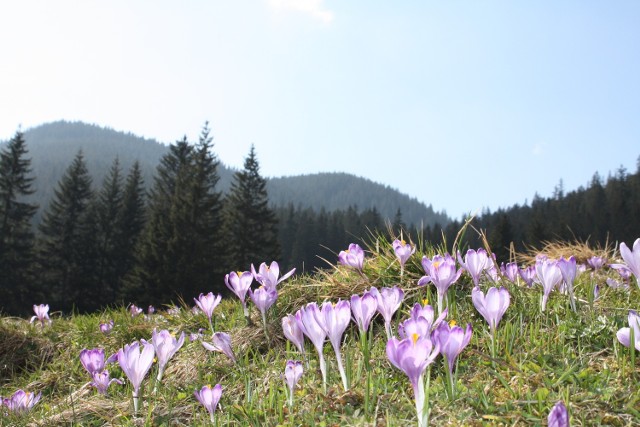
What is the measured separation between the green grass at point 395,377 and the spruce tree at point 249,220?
36453 mm

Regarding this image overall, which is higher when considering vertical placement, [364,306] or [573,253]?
[573,253]

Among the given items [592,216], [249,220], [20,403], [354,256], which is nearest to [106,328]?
[20,403]

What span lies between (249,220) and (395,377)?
130 ft

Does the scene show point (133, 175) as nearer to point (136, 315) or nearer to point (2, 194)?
point (2, 194)

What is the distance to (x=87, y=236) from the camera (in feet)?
140

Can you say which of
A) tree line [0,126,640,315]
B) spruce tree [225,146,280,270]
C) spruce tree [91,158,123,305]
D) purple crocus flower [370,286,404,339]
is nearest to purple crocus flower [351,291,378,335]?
purple crocus flower [370,286,404,339]

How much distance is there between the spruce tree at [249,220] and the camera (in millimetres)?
40000

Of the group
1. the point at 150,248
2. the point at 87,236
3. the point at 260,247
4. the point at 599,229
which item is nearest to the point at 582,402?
the point at 150,248

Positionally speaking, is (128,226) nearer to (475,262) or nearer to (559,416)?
(475,262)

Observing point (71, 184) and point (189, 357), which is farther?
point (71, 184)

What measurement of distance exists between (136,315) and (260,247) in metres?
35.5

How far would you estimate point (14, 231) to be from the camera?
37031 mm

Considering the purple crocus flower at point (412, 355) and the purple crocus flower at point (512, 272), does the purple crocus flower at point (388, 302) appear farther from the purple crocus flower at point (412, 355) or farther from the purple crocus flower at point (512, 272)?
the purple crocus flower at point (512, 272)

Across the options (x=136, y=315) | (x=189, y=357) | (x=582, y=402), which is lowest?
(x=136, y=315)
